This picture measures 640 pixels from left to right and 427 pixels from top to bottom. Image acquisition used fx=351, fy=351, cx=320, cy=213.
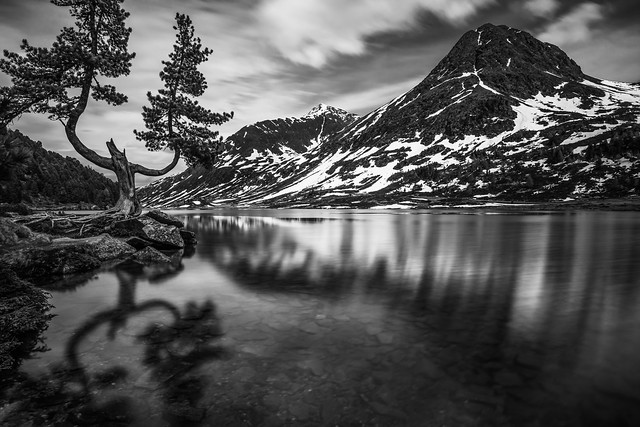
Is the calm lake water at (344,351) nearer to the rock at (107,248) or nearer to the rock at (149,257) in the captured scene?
the rock at (149,257)

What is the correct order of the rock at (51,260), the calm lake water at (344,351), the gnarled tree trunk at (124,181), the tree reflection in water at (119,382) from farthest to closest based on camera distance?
1. the gnarled tree trunk at (124,181)
2. the rock at (51,260)
3. the calm lake water at (344,351)
4. the tree reflection in water at (119,382)

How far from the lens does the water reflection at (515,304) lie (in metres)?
6.58

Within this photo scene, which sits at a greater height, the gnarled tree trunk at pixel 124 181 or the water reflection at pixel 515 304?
the gnarled tree trunk at pixel 124 181

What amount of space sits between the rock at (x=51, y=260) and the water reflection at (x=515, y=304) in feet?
23.3

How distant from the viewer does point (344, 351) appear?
8461mm

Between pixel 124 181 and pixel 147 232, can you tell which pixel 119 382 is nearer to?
pixel 147 232

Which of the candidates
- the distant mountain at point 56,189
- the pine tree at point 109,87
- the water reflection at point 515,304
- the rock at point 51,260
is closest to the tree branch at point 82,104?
the pine tree at point 109,87

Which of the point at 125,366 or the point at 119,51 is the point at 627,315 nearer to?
the point at 125,366

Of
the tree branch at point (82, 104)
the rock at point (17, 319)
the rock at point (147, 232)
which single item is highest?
the tree branch at point (82, 104)

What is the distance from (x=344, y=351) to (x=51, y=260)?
54.4ft

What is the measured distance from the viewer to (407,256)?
24.5 metres

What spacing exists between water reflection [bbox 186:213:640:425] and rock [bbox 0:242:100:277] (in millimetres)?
7092

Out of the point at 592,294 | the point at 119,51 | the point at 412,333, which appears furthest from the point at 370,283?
the point at 119,51

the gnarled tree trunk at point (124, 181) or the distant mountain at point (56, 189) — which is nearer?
the gnarled tree trunk at point (124, 181)
